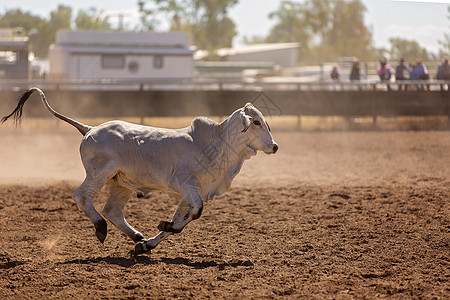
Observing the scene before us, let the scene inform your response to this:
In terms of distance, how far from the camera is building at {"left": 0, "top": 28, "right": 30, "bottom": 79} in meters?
23.8

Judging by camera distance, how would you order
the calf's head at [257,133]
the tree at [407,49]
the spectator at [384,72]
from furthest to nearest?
the tree at [407,49] → the spectator at [384,72] → the calf's head at [257,133]

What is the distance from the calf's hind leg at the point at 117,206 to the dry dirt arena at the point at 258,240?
10.6 inches

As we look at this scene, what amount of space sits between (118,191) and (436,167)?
7842 mm

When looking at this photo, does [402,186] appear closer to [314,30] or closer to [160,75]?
[160,75]

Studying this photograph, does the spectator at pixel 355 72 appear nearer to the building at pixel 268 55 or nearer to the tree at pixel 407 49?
the tree at pixel 407 49

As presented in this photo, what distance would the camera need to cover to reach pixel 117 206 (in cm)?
620

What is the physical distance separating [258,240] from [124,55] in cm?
2290

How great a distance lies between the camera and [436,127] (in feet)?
60.6

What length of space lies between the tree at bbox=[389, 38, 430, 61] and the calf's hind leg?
1921cm

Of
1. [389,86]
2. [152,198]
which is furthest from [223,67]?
[152,198]

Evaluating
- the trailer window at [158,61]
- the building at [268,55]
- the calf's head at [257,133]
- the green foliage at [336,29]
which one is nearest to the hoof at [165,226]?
the calf's head at [257,133]

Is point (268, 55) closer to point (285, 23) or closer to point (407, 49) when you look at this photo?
point (407, 49)

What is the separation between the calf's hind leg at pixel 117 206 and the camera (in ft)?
20.2

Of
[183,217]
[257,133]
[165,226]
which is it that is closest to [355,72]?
[257,133]
